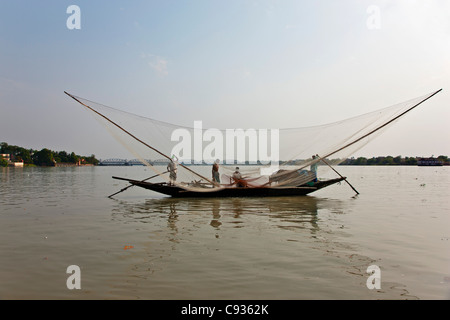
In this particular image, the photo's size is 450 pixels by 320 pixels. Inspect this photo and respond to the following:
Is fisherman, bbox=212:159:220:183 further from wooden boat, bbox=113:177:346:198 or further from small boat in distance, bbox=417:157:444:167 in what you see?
small boat in distance, bbox=417:157:444:167

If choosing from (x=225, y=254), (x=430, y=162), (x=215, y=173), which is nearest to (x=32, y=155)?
(x=215, y=173)

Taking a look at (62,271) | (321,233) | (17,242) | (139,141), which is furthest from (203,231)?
(139,141)

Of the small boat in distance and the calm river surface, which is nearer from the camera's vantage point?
the calm river surface

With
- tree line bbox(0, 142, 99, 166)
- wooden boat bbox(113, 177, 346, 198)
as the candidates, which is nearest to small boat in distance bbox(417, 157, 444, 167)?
wooden boat bbox(113, 177, 346, 198)

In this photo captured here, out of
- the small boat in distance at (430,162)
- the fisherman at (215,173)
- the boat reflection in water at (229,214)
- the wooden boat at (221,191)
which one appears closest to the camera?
the boat reflection in water at (229,214)

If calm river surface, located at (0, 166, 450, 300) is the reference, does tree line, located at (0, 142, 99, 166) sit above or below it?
above

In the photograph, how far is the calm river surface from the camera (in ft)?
15.1

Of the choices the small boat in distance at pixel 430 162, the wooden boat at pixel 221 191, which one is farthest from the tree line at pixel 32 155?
the small boat in distance at pixel 430 162

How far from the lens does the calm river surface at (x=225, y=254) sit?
15.1 feet

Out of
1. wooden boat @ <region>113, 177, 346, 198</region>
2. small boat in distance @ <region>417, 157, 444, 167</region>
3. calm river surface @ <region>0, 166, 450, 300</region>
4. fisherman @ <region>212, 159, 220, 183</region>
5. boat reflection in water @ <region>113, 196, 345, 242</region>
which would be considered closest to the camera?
calm river surface @ <region>0, 166, 450, 300</region>

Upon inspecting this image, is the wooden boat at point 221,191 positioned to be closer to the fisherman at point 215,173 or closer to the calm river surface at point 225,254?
the fisherman at point 215,173

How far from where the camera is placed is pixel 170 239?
7.53 metres
